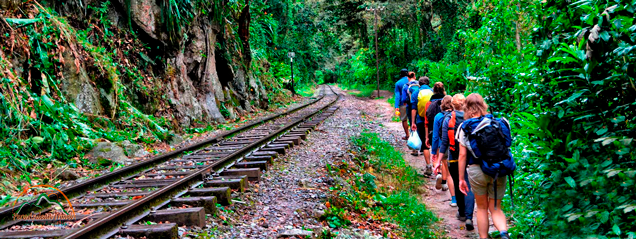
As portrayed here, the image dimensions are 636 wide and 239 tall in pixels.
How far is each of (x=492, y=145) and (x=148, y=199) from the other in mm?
4037

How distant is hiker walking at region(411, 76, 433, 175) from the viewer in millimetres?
8031

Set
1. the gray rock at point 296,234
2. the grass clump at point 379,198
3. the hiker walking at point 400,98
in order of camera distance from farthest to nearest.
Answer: the hiker walking at point 400,98 → the grass clump at point 379,198 → the gray rock at point 296,234

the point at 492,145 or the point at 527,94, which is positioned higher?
the point at 527,94

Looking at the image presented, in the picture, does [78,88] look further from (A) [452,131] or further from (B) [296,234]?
(A) [452,131]

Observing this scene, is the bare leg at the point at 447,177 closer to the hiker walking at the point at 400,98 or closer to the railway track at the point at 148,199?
the railway track at the point at 148,199

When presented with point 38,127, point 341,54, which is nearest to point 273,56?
point 341,54

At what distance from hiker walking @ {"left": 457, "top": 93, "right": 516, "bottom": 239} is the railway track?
297 centimetres

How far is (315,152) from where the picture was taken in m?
9.88

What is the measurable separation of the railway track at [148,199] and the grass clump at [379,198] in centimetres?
142

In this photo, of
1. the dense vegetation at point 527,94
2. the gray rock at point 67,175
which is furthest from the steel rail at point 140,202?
the dense vegetation at point 527,94

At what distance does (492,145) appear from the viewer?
4.23 meters

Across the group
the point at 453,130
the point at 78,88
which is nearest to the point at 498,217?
the point at 453,130

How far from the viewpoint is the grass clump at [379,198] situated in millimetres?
5770

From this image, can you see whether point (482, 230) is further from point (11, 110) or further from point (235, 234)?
point (11, 110)
